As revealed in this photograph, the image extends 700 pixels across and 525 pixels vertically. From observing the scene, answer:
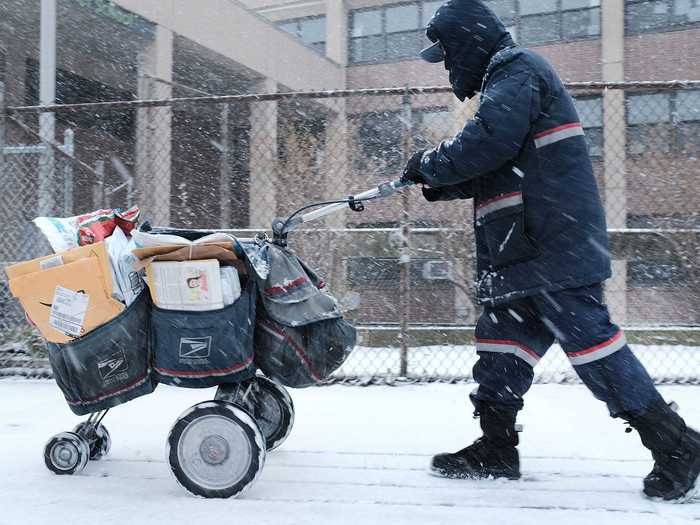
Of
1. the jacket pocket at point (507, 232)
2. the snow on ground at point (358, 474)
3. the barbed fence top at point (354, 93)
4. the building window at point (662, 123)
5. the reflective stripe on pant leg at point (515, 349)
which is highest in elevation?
the building window at point (662, 123)

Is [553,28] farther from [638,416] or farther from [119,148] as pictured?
[638,416]

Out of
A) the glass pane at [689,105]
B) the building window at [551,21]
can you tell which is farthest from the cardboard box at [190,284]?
the building window at [551,21]

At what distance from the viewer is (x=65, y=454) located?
2654 mm

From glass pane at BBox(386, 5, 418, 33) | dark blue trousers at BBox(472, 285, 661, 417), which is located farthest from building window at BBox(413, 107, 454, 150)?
glass pane at BBox(386, 5, 418, 33)

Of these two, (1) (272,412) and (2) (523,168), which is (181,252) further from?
(2) (523,168)

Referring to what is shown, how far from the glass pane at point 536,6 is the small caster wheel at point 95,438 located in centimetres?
1666

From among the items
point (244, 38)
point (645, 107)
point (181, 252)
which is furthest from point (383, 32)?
point (181, 252)

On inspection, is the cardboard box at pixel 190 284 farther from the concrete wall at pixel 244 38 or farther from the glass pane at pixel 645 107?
the glass pane at pixel 645 107

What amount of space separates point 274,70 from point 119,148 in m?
4.25

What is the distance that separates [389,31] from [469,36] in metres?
17.2

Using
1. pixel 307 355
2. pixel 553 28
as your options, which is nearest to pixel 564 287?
pixel 307 355

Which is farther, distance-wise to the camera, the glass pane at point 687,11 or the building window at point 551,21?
the building window at point 551,21

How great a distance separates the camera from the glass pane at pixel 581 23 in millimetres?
16609

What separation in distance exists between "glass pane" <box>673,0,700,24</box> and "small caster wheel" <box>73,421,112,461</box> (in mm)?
16892
